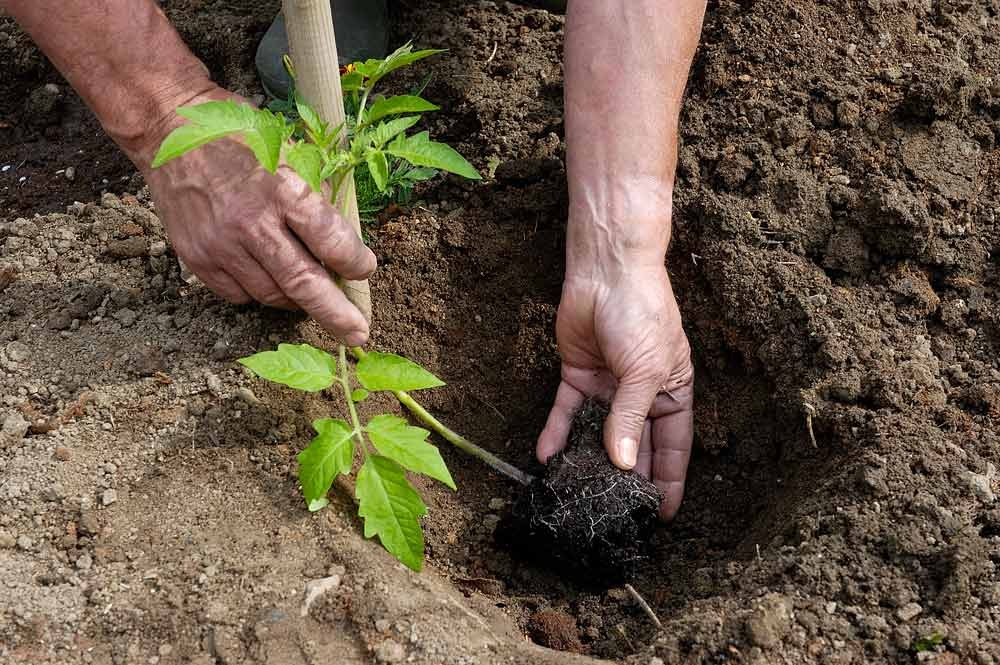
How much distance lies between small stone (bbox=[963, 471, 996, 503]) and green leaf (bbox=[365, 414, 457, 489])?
1084 millimetres

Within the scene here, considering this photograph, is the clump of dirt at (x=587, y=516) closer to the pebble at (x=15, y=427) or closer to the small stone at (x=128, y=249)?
the pebble at (x=15, y=427)

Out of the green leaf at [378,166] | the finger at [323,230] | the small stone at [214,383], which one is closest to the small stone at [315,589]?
the small stone at [214,383]

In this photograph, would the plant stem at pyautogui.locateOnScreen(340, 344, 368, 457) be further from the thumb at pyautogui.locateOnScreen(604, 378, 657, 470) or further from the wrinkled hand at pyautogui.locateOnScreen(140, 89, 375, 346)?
the thumb at pyautogui.locateOnScreen(604, 378, 657, 470)

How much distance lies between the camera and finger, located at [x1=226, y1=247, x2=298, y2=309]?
7.13 ft

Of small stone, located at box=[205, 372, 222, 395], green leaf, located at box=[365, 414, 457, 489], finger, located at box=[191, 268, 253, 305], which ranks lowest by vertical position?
small stone, located at box=[205, 372, 222, 395]

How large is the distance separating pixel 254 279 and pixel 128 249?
2.03ft

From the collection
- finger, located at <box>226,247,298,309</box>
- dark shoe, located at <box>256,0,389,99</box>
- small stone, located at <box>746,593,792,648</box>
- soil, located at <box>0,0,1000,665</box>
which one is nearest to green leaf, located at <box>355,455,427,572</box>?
soil, located at <box>0,0,1000,665</box>

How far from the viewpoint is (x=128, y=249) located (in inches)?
103

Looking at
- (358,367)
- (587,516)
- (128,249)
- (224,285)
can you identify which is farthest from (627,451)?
(128,249)

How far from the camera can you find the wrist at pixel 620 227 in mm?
2408

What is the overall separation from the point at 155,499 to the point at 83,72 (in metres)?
0.99

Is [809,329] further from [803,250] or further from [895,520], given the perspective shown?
[895,520]

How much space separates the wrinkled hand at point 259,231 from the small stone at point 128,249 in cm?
41

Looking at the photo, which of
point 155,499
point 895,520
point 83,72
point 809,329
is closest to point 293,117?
point 83,72
